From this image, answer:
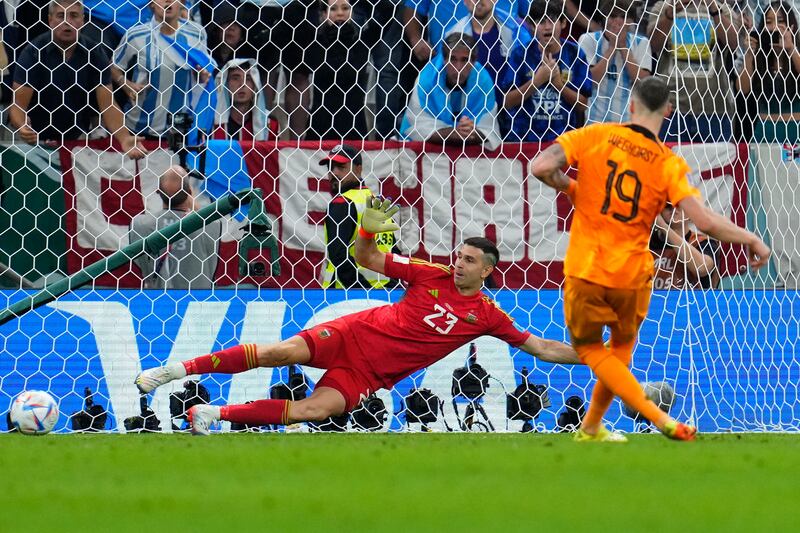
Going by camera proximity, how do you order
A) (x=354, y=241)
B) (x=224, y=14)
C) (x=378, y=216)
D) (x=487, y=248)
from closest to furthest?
(x=378, y=216), (x=487, y=248), (x=354, y=241), (x=224, y=14)

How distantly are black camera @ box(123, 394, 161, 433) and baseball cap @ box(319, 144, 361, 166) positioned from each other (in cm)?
224

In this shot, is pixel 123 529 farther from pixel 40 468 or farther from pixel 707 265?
pixel 707 265

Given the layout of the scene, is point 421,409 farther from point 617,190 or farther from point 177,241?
point 617,190

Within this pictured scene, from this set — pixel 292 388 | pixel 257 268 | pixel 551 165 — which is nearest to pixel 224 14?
pixel 257 268

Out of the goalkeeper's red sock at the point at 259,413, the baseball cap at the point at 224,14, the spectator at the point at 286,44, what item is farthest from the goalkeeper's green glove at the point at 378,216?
the baseball cap at the point at 224,14

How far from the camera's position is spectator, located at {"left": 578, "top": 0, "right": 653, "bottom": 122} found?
10.8 metres

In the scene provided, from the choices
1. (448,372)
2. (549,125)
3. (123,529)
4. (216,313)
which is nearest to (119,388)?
(216,313)

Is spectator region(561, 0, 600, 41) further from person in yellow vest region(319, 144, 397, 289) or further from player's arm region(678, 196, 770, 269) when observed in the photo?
player's arm region(678, 196, 770, 269)

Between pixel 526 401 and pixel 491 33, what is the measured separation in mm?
3153

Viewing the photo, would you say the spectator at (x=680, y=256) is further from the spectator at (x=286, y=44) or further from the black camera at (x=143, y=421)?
the black camera at (x=143, y=421)

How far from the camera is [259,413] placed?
832 centimetres

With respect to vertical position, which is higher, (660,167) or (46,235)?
(660,167)

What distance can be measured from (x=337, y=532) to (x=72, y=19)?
7932 millimetres

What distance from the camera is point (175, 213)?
10086 millimetres
